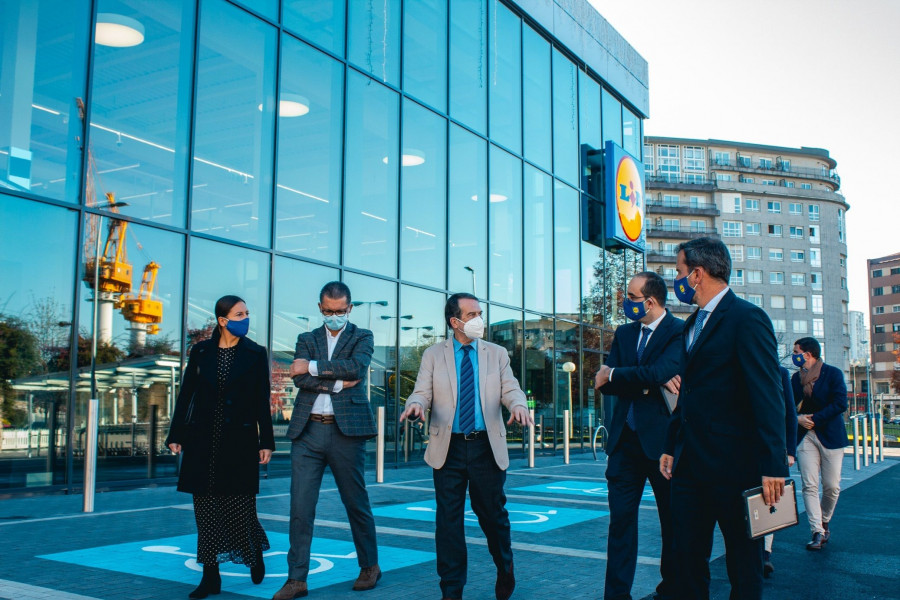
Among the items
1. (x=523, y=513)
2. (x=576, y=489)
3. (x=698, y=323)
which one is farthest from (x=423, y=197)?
(x=698, y=323)

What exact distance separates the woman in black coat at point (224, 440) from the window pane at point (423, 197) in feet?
33.9

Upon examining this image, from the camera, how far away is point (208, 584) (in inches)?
181

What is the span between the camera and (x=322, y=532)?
7016 mm

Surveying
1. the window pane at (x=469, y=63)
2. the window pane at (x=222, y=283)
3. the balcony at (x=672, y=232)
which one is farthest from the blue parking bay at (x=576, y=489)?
the balcony at (x=672, y=232)

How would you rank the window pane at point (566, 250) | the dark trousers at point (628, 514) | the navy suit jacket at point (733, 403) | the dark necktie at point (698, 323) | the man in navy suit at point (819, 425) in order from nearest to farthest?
1. the navy suit jacket at point (733, 403)
2. the dark necktie at point (698, 323)
3. the dark trousers at point (628, 514)
4. the man in navy suit at point (819, 425)
5. the window pane at point (566, 250)

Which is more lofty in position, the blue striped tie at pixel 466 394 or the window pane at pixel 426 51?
the window pane at pixel 426 51

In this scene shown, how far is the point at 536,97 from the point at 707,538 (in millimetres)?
18012

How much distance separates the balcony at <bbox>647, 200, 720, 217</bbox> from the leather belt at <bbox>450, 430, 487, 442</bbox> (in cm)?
8086

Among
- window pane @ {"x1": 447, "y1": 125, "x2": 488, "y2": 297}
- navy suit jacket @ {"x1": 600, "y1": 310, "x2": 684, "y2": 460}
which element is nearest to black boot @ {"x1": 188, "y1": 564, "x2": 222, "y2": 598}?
navy suit jacket @ {"x1": 600, "y1": 310, "x2": 684, "y2": 460}

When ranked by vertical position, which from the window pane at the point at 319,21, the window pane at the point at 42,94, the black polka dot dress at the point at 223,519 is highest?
the window pane at the point at 319,21

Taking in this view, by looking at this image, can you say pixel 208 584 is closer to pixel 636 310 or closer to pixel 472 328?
pixel 472 328

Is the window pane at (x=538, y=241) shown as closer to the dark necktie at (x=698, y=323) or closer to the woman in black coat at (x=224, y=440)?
the woman in black coat at (x=224, y=440)

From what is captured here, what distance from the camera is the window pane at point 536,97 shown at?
19.9 meters

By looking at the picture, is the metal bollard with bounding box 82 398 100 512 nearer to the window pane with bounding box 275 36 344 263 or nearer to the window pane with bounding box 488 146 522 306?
the window pane with bounding box 275 36 344 263
